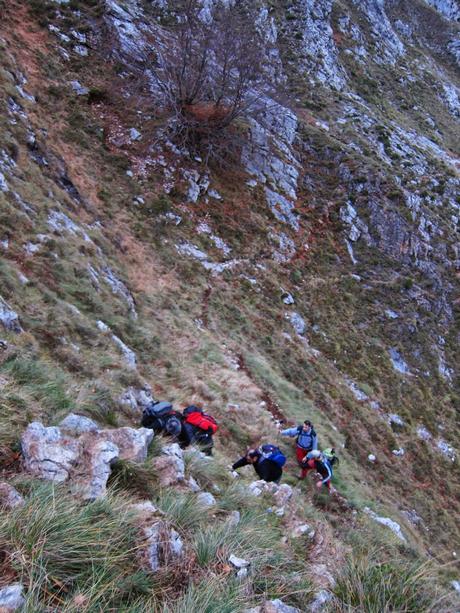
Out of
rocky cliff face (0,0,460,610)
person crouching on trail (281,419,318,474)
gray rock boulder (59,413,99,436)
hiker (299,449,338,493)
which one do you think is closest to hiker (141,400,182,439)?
rocky cliff face (0,0,460,610)

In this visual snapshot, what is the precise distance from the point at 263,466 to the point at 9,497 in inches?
208

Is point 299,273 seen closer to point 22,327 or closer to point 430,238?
point 430,238

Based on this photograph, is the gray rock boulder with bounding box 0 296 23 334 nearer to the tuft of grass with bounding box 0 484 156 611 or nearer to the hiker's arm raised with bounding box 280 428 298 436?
the tuft of grass with bounding box 0 484 156 611

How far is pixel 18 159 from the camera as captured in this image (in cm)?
1123

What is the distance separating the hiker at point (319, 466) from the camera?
29.3ft

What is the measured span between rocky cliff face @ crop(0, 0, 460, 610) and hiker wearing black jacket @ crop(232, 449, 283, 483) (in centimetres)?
67

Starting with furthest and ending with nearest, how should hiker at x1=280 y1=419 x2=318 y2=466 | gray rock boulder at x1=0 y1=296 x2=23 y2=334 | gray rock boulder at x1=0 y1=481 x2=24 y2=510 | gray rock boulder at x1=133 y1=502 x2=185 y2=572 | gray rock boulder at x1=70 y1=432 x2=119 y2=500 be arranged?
1. hiker at x1=280 y1=419 x2=318 y2=466
2. gray rock boulder at x1=0 y1=296 x2=23 y2=334
3. gray rock boulder at x1=70 y1=432 x2=119 y2=500
4. gray rock boulder at x1=133 y1=502 x2=185 y2=572
5. gray rock boulder at x1=0 y1=481 x2=24 y2=510

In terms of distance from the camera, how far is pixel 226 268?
51.7 ft

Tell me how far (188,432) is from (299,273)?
12.3 meters

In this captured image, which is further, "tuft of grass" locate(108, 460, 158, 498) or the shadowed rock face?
"tuft of grass" locate(108, 460, 158, 498)

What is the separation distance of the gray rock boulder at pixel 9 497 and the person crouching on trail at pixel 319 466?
695 centimetres

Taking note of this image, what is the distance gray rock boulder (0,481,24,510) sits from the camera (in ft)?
9.50

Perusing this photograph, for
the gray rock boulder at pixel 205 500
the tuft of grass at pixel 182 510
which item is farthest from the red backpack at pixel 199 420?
the tuft of grass at pixel 182 510

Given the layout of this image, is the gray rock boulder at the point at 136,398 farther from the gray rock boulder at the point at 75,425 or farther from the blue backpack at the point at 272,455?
the blue backpack at the point at 272,455
